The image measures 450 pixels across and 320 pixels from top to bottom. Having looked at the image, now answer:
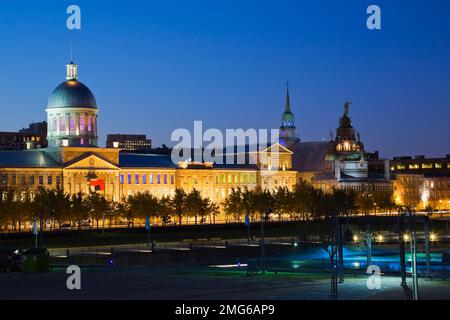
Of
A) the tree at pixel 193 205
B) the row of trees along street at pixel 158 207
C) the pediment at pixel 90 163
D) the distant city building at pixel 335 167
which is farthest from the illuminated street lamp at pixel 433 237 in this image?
the distant city building at pixel 335 167

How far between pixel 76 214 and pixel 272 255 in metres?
33.1

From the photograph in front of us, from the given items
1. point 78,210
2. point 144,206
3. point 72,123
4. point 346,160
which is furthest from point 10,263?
point 346,160

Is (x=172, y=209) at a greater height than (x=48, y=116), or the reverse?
(x=48, y=116)

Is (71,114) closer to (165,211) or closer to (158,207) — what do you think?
(158,207)

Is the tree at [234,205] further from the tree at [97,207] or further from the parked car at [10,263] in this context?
the parked car at [10,263]

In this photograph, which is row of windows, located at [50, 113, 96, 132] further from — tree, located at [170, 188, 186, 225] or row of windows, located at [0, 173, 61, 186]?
tree, located at [170, 188, 186, 225]

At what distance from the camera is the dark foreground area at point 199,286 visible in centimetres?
3769

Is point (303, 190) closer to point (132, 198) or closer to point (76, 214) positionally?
point (132, 198)

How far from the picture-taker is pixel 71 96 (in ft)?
Result: 412

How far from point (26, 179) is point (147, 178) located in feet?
62.8

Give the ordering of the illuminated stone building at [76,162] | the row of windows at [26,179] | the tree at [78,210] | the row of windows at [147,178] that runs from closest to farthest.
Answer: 1. the tree at [78,210]
2. the row of windows at [26,179]
3. the illuminated stone building at [76,162]
4. the row of windows at [147,178]

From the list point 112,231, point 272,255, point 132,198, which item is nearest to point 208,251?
point 272,255

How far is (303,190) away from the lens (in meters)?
142

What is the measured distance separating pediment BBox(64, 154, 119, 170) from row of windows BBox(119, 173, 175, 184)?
16.9ft
